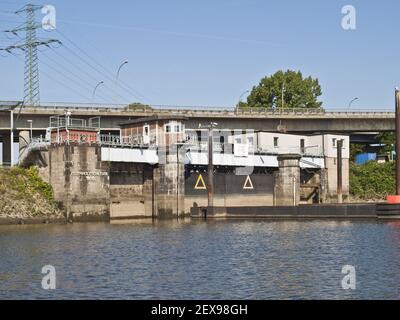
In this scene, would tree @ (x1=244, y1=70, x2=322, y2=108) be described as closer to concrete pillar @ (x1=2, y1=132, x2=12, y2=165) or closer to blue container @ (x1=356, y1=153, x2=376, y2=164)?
blue container @ (x1=356, y1=153, x2=376, y2=164)

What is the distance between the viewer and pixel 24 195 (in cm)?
8388

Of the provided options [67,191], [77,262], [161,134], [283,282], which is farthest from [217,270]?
[161,134]

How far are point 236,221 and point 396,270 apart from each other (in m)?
49.6

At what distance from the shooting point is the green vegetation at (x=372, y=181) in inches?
4911

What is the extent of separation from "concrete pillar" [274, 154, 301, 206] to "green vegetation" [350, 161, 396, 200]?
67.2 ft

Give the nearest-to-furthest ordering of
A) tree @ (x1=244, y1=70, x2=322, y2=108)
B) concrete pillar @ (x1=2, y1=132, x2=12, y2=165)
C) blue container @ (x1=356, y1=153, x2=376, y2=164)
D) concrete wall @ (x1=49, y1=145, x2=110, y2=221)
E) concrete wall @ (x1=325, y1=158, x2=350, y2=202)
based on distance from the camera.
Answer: concrete wall @ (x1=49, y1=145, x2=110, y2=221) < concrete pillar @ (x1=2, y1=132, x2=12, y2=165) < concrete wall @ (x1=325, y1=158, x2=350, y2=202) < blue container @ (x1=356, y1=153, x2=376, y2=164) < tree @ (x1=244, y1=70, x2=322, y2=108)

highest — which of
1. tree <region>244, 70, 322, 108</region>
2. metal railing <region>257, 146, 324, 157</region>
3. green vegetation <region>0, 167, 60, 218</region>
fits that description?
tree <region>244, 70, 322, 108</region>

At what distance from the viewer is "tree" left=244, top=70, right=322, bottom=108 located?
167 metres

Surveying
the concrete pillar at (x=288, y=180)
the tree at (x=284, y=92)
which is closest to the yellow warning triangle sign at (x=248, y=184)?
the concrete pillar at (x=288, y=180)

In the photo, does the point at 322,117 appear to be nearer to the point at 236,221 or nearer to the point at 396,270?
the point at 236,221

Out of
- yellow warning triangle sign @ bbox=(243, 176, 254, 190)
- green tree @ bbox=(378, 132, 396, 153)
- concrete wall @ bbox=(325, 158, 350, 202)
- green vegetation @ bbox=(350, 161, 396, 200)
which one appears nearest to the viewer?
yellow warning triangle sign @ bbox=(243, 176, 254, 190)

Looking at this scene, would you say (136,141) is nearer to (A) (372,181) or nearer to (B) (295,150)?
(B) (295,150)

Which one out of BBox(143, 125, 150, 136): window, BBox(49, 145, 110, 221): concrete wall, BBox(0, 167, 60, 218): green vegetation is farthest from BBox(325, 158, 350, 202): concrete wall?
BBox(0, 167, 60, 218): green vegetation
